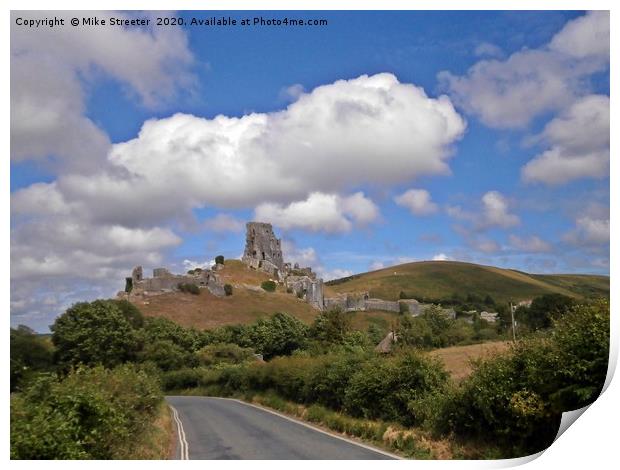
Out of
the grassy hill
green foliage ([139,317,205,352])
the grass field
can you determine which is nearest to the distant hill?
the grassy hill

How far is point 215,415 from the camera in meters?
21.6

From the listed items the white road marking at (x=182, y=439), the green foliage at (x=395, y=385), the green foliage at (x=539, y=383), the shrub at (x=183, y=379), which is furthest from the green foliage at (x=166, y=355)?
the green foliage at (x=539, y=383)

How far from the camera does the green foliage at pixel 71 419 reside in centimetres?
727

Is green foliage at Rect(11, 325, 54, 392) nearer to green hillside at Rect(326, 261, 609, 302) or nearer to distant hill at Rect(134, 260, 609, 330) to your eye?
distant hill at Rect(134, 260, 609, 330)

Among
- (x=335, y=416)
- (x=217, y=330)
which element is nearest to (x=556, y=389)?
(x=335, y=416)

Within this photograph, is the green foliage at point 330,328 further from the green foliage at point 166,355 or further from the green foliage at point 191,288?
the green foliage at point 166,355

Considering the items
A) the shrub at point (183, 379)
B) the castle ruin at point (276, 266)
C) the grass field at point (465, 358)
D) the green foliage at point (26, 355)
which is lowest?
the shrub at point (183, 379)

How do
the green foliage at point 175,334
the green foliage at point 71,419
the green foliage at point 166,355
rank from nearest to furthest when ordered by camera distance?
the green foliage at point 71,419 → the green foliage at point 166,355 → the green foliage at point 175,334

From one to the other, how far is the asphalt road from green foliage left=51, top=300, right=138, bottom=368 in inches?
118

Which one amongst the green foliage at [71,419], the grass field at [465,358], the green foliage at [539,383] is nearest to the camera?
the green foliage at [71,419]

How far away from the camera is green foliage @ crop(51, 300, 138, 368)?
1245cm

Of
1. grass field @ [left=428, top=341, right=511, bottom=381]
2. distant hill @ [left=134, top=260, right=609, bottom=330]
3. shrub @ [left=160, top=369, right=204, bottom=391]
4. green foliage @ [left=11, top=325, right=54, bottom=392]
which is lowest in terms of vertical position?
shrub @ [left=160, top=369, right=204, bottom=391]

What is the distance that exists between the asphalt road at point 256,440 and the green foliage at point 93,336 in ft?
9.84

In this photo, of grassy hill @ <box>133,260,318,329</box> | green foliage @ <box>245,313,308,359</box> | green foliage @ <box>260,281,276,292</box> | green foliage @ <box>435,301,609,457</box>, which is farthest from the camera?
green foliage @ <box>260,281,276,292</box>
